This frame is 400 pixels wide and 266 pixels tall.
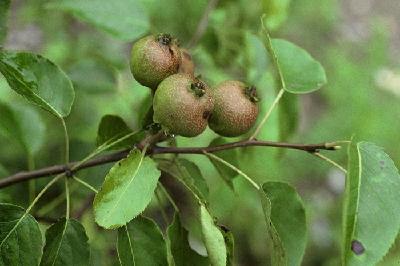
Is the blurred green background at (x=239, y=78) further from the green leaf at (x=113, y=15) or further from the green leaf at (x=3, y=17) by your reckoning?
the green leaf at (x=3, y=17)

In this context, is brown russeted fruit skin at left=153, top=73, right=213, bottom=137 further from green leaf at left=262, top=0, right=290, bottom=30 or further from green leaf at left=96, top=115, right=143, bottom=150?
green leaf at left=262, top=0, right=290, bottom=30

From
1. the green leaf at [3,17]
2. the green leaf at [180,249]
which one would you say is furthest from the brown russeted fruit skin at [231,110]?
the green leaf at [3,17]

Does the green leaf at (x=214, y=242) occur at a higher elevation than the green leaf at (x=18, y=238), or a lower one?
higher

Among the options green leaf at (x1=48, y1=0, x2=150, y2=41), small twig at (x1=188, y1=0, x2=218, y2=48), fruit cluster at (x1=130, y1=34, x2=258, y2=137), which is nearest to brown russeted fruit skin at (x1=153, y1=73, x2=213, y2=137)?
fruit cluster at (x1=130, y1=34, x2=258, y2=137)

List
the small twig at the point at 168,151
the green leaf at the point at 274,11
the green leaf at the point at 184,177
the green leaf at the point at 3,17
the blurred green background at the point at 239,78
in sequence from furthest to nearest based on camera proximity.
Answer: the green leaf at the point at 274,11, the blurred green background at the point at 239,78, the green leaf at the point at 3,17, the small twig at the point at 168,151, the green leaf at the point at 184,177

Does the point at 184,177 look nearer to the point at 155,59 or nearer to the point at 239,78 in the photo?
the point at 155,59

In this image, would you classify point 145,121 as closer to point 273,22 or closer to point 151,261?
point 151,261

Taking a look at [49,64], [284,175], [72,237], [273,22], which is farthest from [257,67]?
[284,175]
